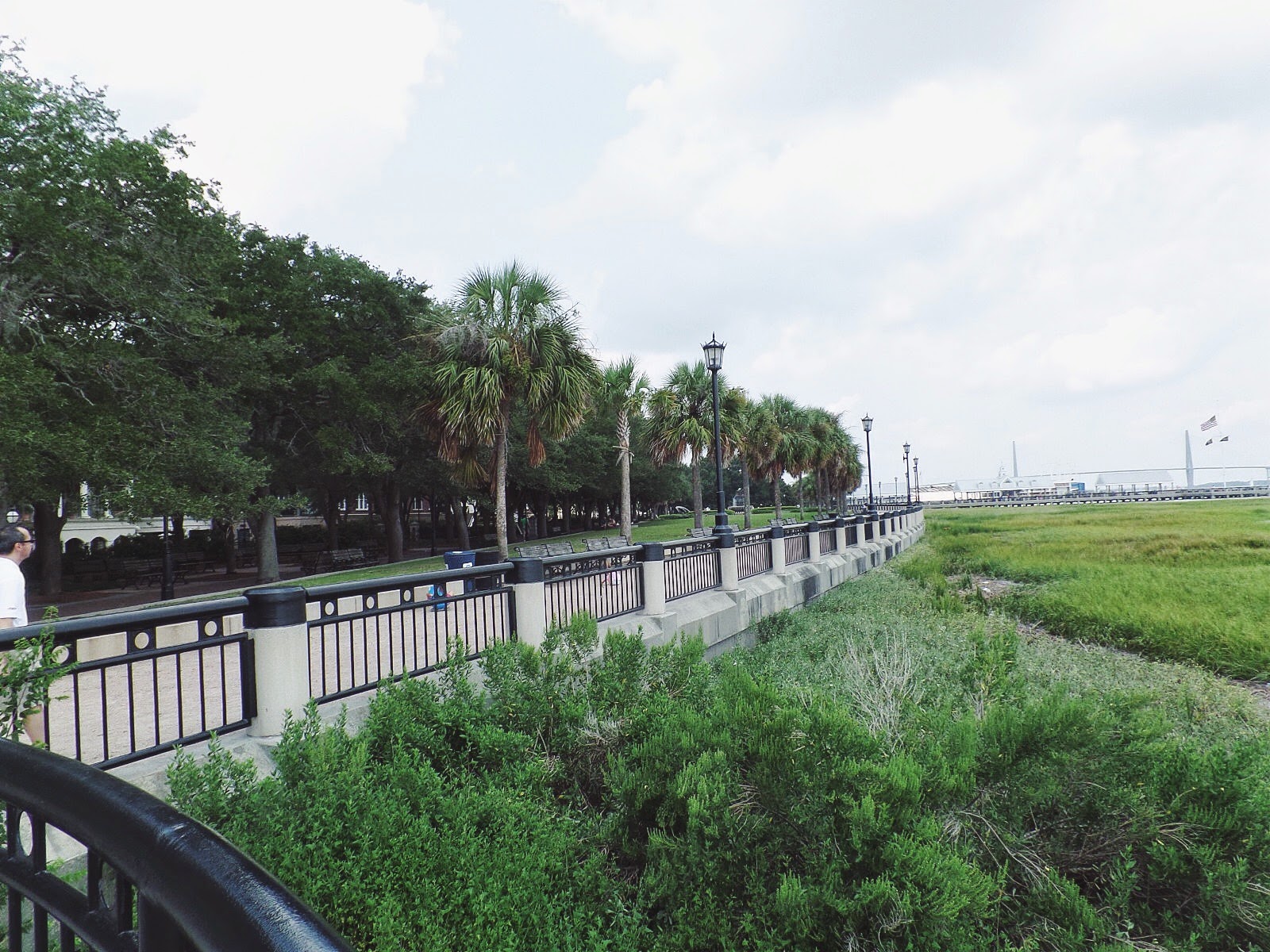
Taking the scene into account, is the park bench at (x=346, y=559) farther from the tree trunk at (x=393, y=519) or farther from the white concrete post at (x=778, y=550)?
the white concrete post at (x=778, y=550)

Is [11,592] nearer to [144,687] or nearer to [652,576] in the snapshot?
[144,687]

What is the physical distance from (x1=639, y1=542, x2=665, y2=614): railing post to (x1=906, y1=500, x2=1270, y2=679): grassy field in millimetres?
7833

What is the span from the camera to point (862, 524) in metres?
23.6

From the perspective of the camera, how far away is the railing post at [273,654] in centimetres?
477

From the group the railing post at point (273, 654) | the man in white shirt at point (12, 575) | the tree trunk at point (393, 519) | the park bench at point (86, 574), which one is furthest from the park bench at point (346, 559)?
the railing post at point (273, 654)

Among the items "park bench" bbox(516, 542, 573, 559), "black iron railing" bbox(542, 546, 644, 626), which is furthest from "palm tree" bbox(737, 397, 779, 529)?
"black iron railing" bbox(542, 546, 644, 626)

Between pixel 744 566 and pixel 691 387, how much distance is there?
54.4 ft

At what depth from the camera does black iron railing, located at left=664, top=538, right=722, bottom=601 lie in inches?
424

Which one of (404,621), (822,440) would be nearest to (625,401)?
(404,621)

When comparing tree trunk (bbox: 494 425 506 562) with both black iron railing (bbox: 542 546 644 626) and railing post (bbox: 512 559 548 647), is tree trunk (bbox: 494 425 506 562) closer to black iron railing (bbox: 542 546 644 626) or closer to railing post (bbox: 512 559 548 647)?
black iron railing (bbox: 542 546 644 626)

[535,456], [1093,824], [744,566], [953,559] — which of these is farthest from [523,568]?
[953,559]

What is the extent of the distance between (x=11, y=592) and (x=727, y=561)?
9.45m

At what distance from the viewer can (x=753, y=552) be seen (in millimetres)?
14430

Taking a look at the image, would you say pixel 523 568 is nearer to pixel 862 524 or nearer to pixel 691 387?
pixel 862 524
